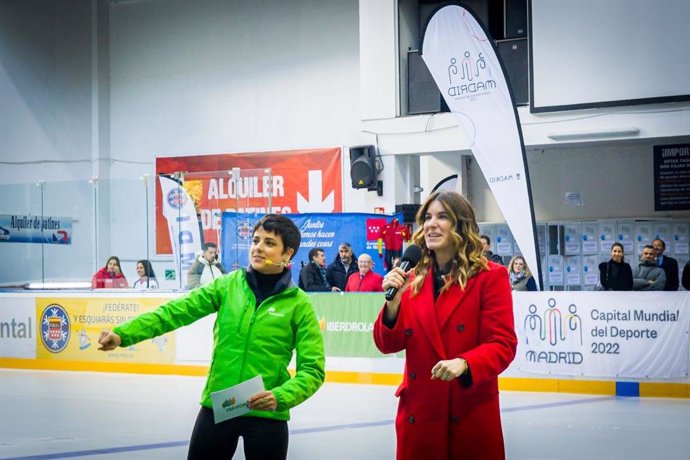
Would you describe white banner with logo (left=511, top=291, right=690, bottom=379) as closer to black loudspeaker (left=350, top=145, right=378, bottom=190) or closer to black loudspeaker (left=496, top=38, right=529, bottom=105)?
black loudspeaker (left=496, top=38, right=529, bottom=105)

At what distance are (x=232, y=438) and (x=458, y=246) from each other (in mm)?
1251

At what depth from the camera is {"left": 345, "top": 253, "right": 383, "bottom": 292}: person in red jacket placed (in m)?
16.1

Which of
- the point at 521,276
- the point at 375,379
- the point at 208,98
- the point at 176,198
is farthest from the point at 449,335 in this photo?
the point at 208,98

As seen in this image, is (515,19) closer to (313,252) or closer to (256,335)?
(313,252)

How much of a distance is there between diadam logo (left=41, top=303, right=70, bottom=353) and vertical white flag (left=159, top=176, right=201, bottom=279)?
2154 mm

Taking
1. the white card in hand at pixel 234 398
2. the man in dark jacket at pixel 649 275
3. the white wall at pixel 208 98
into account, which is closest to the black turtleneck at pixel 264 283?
the white card in hand at pixel 234 398

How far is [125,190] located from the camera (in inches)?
771

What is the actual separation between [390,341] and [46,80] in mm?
24636

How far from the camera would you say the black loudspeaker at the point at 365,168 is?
20.3 m

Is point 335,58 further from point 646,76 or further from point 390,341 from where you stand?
point 390,341

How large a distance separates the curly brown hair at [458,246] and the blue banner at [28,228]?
16226 millimetres

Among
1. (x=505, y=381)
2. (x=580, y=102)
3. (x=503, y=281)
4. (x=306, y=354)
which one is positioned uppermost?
(x=580, y=102)

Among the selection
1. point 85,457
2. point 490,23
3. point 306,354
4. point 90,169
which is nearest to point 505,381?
point 85,457

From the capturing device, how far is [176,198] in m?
17.4
